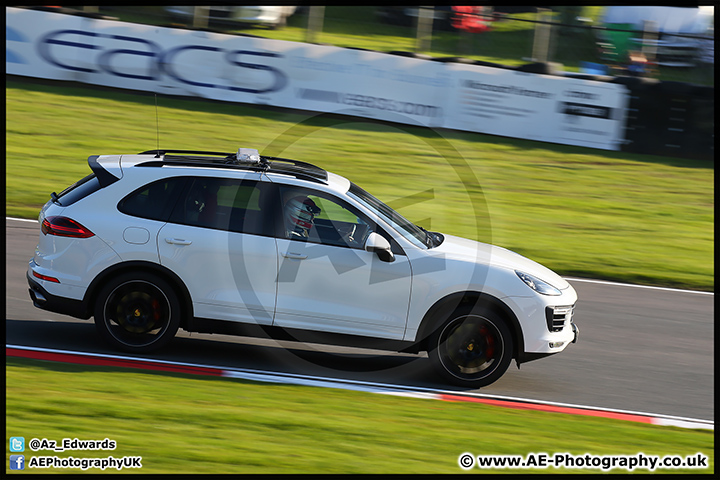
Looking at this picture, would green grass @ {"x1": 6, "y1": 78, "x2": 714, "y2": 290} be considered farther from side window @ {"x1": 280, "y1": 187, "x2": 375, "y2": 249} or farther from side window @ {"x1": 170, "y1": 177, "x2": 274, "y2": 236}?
side window @ {"x1": 170, "y1": 177, "x2": 274, "y2": 236}

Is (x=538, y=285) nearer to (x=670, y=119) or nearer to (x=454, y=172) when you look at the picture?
(x=454, y=172)

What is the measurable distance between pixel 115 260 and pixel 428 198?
9.41 meters

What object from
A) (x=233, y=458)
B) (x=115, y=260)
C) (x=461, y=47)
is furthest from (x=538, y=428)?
(x=461, y=47)

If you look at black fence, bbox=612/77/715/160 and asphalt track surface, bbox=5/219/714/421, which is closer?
asphalt track surface, bbox=5/219/714/421

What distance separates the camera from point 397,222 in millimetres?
7105

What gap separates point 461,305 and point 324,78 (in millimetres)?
12203

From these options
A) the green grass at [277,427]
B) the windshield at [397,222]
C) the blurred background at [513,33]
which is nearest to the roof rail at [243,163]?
the windshield at [397,222]

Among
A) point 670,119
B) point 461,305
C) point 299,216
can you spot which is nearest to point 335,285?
point 299,216

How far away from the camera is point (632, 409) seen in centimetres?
669

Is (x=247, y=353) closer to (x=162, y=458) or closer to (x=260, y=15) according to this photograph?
(x=162, y=458)

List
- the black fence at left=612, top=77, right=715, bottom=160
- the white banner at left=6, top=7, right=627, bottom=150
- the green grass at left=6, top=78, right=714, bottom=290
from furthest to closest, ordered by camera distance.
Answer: the white banner at left=6, top=7, right=627, bottom=150, the black fence at left=612, top=77, right=715, bottom=160, the green grass at left=6, top=78, right=714, bottom=290

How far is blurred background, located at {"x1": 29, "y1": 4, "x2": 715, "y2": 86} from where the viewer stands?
18547mm

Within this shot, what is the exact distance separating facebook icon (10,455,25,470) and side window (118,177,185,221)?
2488 millimetres

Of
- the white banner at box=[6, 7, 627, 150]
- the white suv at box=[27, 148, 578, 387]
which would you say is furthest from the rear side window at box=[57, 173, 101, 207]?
the white banner at box=[6, 7, 627, 150]
